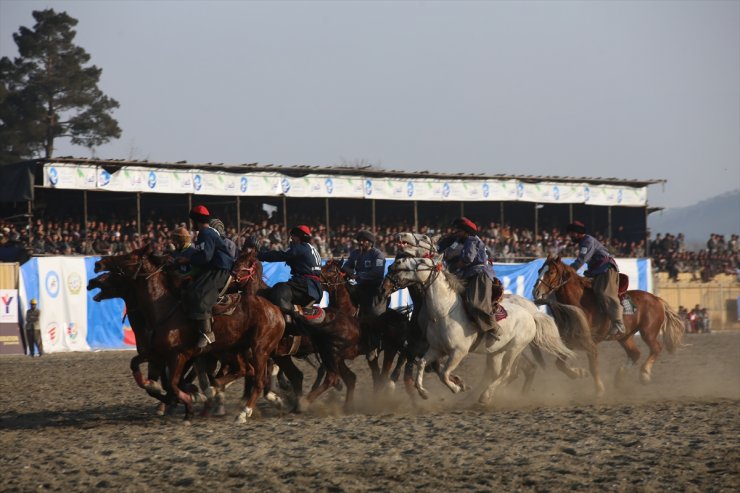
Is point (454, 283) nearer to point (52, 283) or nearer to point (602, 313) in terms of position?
point (602, 313)

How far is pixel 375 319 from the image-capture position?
1360cm

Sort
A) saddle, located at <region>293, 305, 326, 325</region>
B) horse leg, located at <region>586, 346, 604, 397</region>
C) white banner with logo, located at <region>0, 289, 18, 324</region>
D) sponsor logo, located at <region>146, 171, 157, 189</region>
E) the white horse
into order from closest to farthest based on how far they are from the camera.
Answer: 1. the white horse
2. saddle, located at <region>293, 305, 326, 325</region>
3. horse leg, located at <region>586, 346, 604, 397</region>
4. white banner with logo, located at <region>0, 289, 18, 324</region>
5. sponsor logo, located at <region>146, 171, 157, 189</region>

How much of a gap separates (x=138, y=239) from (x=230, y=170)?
528cm

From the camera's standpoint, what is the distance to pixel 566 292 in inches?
601

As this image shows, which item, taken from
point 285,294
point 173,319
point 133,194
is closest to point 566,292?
point 285,294

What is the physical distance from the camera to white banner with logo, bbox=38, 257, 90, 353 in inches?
1056

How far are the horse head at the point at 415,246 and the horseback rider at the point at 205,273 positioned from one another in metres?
2.41

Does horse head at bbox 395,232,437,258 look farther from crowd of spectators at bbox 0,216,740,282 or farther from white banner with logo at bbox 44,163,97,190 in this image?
white banner with logo at bbox 44,163,97,190

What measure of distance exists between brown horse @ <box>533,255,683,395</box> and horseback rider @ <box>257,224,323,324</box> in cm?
359

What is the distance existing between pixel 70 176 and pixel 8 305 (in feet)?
22.0

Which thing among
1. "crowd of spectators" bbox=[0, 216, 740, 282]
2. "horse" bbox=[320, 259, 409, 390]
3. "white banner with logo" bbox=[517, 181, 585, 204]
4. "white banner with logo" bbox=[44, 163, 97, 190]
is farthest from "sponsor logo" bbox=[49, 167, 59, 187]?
"horse" bbox=[320, 259, 409, 390]

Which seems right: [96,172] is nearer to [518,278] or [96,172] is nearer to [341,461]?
[518,278]

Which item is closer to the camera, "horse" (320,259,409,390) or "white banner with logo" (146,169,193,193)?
"horse" (320,259,409,390)

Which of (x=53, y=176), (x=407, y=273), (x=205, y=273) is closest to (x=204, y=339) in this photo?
(x=205, y=273)
